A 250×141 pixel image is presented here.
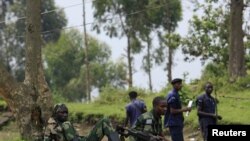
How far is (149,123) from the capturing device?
7160 mm

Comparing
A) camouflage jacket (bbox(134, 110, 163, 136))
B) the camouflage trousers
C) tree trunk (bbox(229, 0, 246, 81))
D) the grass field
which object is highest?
tree trunk (bbox(229, 0, 246, 81))

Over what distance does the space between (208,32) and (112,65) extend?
64.0 ft

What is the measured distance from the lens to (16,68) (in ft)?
153

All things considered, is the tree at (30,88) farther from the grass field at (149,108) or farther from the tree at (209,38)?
the tree at (209,38)

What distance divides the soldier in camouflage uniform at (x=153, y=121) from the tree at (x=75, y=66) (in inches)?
1429

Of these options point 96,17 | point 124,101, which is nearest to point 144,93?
point 124,101

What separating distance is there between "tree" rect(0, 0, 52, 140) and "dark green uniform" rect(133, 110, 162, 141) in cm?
581

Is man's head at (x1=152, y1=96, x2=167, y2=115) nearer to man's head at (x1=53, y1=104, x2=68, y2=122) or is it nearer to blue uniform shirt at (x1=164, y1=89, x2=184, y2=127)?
man's head at (x1=53, y1=104, x2=68, y2=122)

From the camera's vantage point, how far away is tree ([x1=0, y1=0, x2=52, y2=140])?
13086 millimetres

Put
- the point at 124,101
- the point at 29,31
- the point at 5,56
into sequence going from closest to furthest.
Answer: the point at 29,31, the point at 124,101, the point at 5,56

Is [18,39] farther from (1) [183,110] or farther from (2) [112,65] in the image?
(1) [183,110]

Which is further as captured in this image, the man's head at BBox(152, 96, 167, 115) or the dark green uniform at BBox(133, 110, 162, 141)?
the man's head at BBox(152, 96, 167, 115)

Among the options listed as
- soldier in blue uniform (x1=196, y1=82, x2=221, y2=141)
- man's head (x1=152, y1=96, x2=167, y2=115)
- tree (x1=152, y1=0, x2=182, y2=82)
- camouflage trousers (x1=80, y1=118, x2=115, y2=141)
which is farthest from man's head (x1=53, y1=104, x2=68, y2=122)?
tree (x1=152, y1=0, x2=182, y2=82)

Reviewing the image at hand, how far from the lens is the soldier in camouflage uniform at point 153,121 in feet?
23.5
